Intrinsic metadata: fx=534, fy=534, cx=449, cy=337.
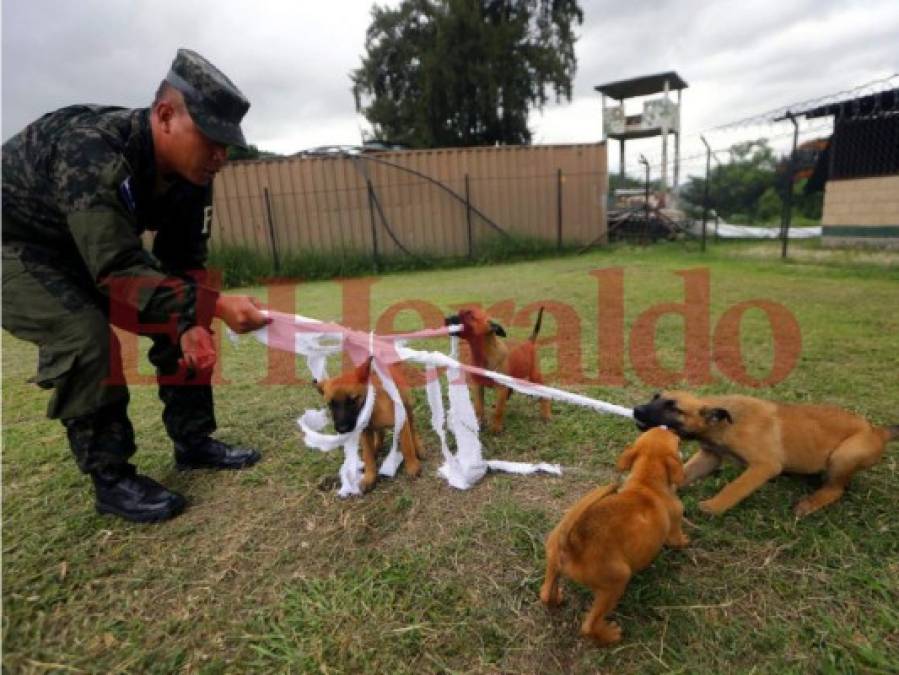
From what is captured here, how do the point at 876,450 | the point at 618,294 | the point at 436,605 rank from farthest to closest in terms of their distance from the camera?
the point at 618,294 < the point at 876,450 < the point at 436,605

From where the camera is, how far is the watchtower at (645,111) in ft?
79.4

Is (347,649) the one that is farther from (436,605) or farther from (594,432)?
(594,432)

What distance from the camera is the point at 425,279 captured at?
10.6 metres

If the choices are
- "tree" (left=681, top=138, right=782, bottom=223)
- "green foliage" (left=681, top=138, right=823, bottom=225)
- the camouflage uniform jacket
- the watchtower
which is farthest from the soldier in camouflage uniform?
the watchtower

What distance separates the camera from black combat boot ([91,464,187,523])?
7.50ft

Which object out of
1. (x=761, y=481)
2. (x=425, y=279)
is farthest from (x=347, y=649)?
(x=425, y=279)

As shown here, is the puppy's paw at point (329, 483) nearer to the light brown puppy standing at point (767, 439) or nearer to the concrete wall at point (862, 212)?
Answer: the light brown puppy standing at point (767, 439)

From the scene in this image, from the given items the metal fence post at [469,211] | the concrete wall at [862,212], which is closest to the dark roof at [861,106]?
the concrete wall at [862,212]

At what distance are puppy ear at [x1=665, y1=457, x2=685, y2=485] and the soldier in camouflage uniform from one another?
67.8 inches

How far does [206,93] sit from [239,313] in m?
0.84

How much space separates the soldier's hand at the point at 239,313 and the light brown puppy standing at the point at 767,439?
1.69 m

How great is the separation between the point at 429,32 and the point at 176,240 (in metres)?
24.9

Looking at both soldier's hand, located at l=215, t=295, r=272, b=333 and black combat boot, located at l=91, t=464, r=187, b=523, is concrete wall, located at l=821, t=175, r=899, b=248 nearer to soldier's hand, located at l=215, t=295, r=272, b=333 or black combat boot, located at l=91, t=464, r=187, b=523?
soldier's hand, located at l=215, t=295, r=272, b=333
